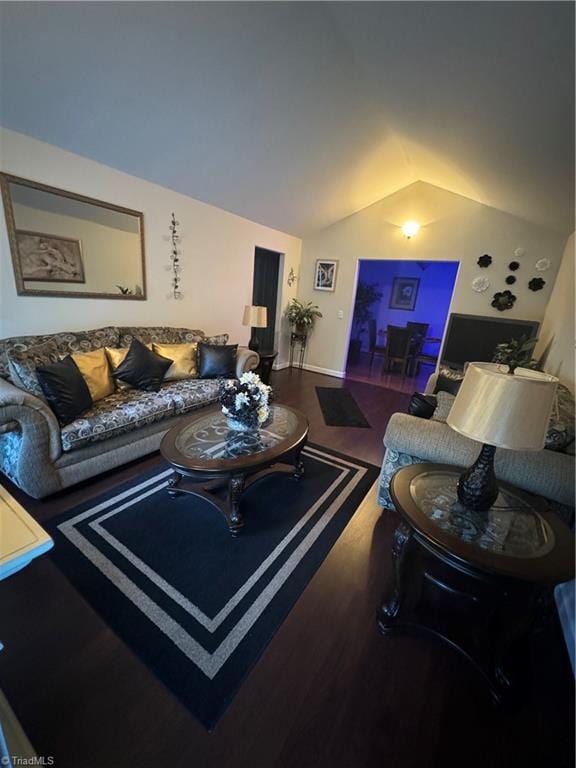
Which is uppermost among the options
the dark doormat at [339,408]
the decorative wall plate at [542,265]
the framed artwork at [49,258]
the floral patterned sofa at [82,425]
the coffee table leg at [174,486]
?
the decorative wall plate at [542,265]

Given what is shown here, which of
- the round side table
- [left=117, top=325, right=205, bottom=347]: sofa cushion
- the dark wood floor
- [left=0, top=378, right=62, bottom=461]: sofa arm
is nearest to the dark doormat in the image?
[left=117, top=325, right=205, bottom=347]: sofa cushion

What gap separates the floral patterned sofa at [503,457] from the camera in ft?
5.03

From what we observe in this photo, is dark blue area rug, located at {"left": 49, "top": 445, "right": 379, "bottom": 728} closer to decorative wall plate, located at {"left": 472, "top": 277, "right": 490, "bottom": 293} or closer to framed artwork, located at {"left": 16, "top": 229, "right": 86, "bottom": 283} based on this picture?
framed artwork, located at {"left": 16, "top": 229, "right": 86, "bottom": 283}

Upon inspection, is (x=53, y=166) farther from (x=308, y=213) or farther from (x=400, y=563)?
(x=400, y=563)

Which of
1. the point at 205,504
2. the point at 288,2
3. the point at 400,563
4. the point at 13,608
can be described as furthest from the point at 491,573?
the point at 288,2

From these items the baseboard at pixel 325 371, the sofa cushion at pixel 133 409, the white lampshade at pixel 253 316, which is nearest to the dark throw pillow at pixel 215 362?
the sofa cushion at pixel 133 409

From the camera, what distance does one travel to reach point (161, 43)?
187 cm

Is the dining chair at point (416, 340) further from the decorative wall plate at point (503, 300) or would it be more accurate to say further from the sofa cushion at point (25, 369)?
the sofa cushion at point (25, 369)

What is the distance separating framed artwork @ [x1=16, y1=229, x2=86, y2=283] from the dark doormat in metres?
2.82

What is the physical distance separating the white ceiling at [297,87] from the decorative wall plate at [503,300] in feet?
2.98

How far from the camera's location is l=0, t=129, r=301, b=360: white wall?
2355 millimetres

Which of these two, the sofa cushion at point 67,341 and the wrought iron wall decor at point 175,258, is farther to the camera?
the wrought iron wall decor at point 175,258

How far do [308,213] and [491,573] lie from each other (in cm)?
473

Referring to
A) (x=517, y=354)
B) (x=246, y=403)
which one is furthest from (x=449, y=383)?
(x=246, y=403)
